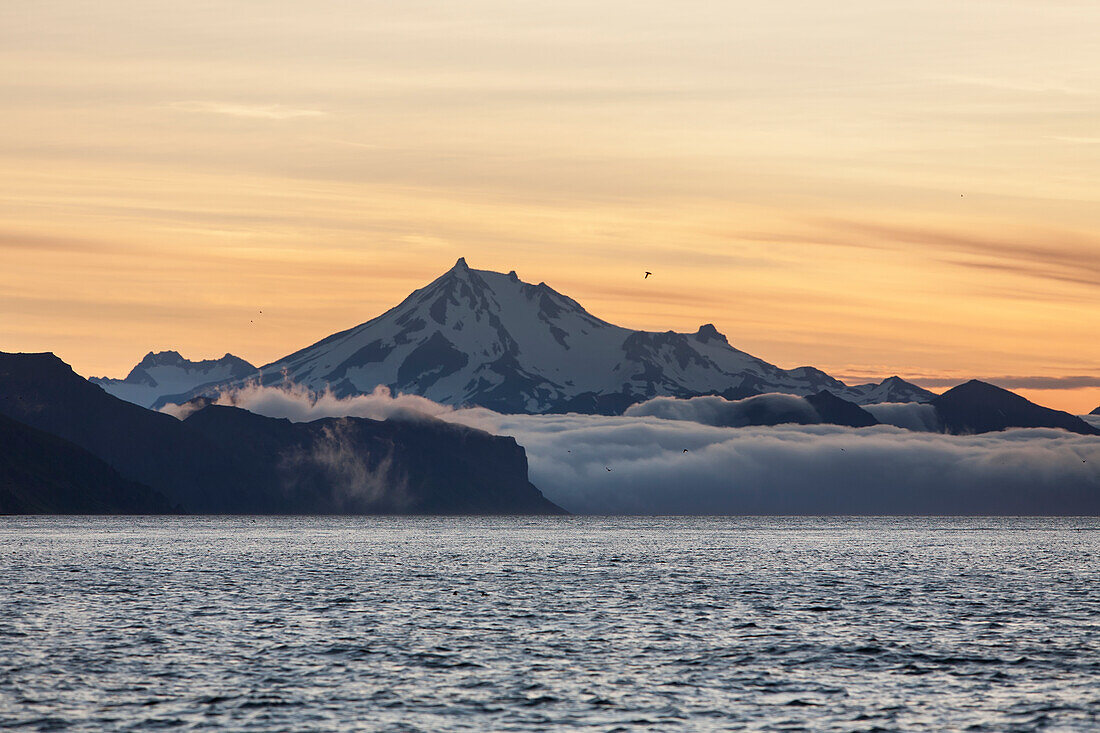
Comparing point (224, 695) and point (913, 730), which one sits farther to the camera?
point (224, 695)

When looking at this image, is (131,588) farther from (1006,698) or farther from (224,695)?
(1006,698)

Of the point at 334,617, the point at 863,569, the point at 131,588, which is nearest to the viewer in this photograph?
the point at 334,617

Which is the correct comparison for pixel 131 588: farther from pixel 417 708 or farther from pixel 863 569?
pixel 863 569

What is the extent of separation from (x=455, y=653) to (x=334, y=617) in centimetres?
2382

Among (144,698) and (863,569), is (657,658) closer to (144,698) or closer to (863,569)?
(144,698)

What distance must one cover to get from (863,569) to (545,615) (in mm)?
89617

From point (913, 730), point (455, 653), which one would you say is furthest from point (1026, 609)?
point (913, 730)

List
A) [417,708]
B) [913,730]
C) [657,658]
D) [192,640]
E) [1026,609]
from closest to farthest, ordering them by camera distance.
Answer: [913,730], [417,708], [657,658], [192,640], [1026,609]

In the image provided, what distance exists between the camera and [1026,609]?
108 m

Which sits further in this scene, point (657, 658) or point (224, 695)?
point (657, 658)

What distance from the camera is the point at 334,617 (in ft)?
320

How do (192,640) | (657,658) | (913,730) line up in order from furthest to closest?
(192,640)
(657,658)
(913,730)

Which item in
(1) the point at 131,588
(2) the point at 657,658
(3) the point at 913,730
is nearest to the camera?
(3) the point at 913,730

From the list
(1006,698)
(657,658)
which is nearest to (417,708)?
(657,658)
